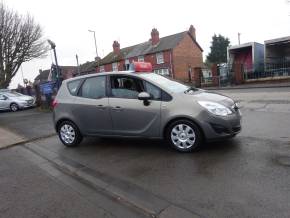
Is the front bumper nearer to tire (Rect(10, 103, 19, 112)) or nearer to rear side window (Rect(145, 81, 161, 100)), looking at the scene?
rear side window (Rect(145, 81, 161, 100))

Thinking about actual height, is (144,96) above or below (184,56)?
below

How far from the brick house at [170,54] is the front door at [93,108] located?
35340mm

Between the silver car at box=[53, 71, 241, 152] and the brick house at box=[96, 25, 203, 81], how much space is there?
35252 millimetres

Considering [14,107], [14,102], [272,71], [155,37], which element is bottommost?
[14,107]

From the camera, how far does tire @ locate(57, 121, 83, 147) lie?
277 inches

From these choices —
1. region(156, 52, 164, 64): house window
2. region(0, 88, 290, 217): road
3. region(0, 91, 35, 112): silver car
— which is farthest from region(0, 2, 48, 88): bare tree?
region(0, 88, 290, 217): road

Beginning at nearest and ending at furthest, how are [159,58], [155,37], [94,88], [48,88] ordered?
1. [94,88]
2. [48,88]
3. [159,58]
4. [155,37]

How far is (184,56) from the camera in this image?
46.5m

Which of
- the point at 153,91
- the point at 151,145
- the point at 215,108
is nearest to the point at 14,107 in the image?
the point at 151,145

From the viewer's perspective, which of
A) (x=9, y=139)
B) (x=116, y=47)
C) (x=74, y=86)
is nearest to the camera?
(x=74, y=86)

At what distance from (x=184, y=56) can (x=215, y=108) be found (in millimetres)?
42044

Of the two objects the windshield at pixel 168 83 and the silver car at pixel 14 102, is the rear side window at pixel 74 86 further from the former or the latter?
the silver car at pixel 14 102

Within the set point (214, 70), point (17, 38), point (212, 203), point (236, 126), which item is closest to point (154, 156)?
point (236, 126)

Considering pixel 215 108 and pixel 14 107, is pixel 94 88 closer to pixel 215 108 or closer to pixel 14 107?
pixel 215 108
